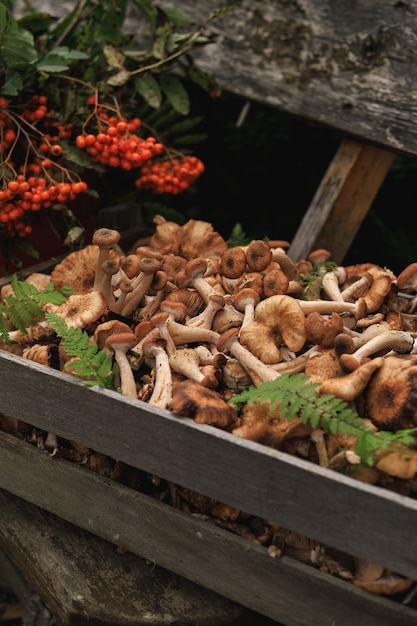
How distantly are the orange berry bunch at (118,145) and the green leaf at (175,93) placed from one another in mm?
383

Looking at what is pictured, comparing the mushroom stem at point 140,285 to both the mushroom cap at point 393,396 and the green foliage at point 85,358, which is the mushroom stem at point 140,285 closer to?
the green foliage at point 85,358

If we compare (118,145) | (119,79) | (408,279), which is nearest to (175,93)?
(119,79)

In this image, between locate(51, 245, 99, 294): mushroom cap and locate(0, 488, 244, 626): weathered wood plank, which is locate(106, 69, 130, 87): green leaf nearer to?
locate(51, 245, 99, 294): mushroom cap

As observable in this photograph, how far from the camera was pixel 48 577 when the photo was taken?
207 centimetres

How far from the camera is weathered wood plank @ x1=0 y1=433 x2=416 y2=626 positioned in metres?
1.70

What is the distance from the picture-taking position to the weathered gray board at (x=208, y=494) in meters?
1.56

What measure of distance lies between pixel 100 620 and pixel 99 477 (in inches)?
16.0

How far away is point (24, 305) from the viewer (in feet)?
7.30

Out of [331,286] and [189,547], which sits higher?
[331,286]

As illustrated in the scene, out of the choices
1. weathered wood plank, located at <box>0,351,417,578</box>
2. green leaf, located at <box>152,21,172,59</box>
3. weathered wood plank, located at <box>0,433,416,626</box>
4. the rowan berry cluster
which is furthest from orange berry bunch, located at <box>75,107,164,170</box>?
weathered wood plank, located at <box>0,433,416,626</box>

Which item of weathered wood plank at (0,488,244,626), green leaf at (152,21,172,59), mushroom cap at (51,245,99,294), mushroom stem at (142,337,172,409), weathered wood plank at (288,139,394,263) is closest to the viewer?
mushroom stem at (142,337,172,409)

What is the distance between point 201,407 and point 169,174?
4.60ft

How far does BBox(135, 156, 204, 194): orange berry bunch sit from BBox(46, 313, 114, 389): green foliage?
1.03 metres

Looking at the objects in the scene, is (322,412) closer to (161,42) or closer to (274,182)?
(161,42)
